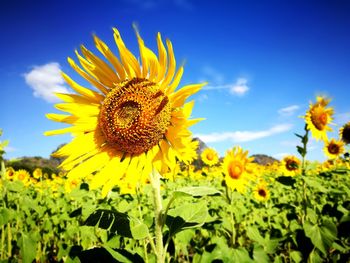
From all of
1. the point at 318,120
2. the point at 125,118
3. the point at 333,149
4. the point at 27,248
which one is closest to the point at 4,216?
the point at 27,248

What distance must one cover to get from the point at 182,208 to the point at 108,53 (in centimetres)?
132

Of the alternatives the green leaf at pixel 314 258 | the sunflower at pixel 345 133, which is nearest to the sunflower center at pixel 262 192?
the sunflower at pixel 345 133

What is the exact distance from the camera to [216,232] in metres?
5.30

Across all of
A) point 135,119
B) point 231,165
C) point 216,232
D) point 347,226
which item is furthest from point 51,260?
point 347,226

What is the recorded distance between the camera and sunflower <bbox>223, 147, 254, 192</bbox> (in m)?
4.57

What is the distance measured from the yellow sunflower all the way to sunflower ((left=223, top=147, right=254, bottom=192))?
111 inches

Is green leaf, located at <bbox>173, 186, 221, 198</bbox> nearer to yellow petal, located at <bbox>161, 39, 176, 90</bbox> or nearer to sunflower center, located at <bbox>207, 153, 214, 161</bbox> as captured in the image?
yellow petal, located at <bbox>161, 39, 176, 90</bbox>

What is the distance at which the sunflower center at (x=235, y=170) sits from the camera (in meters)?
4.68

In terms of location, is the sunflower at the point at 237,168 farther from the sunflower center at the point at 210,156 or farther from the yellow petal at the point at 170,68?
the sunflower center at the point at 210,156

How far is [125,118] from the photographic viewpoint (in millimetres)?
2049

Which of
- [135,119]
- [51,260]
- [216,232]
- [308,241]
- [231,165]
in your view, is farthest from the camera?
[51,260]

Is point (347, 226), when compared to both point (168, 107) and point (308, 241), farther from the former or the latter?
point (168, 107)

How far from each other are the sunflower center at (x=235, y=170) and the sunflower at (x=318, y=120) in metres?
1.34

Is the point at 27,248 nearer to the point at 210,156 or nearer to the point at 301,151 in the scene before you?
the point at 301,151
